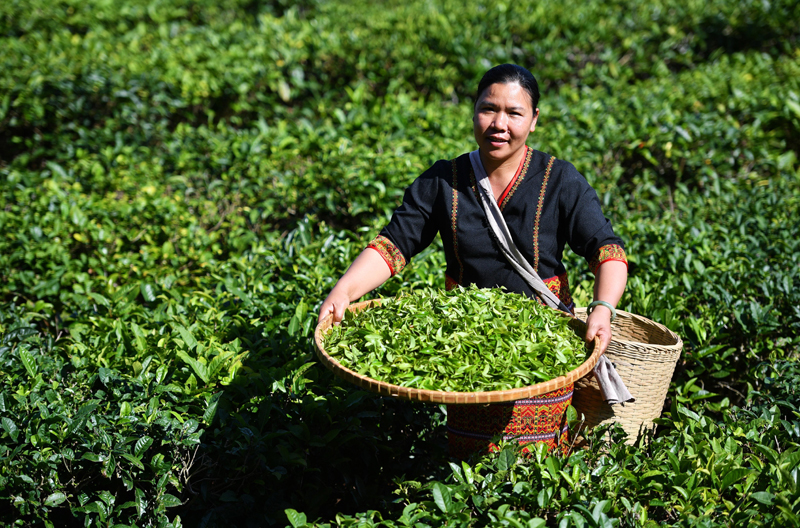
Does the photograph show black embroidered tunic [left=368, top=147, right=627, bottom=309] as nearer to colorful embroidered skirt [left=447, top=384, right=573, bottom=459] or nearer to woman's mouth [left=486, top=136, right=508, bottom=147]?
woman's mouth [left=486, top=136, right=508, bottom=147]

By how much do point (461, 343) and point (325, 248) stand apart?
1.79m

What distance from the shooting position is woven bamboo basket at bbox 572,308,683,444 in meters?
2.42

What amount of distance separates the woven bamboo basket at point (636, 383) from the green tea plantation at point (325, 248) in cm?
12

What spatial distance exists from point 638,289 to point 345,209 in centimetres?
186

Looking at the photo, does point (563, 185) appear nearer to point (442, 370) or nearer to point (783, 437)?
point (442, 370)

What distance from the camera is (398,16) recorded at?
7141 millimetres

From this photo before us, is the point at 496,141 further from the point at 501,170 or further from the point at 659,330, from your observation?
the point at 659,330

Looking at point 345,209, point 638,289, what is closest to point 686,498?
point 638,289

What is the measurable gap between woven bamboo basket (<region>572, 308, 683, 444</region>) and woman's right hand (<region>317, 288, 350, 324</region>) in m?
0.92

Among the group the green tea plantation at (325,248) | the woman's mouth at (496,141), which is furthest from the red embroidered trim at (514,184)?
the green tea plantation at (325,248)

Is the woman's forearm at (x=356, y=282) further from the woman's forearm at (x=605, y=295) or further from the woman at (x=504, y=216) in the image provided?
the woman's forearm at (x=605, y=295)

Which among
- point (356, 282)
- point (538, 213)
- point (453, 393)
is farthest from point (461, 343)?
point (538, 213)

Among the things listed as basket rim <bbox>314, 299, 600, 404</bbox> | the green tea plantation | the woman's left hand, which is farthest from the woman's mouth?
the green tea plantation

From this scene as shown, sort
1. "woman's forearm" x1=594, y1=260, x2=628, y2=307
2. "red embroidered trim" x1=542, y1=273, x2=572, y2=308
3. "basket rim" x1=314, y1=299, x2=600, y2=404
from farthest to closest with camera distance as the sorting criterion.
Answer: "red embroidered trim" x1=542, y1=273, x2=572, y2=308 → "woman's forearm" x1=594, y1=260, x2=628, y2=307 → "basket rim" x1=314, y1=299, x2=600, y2=404
